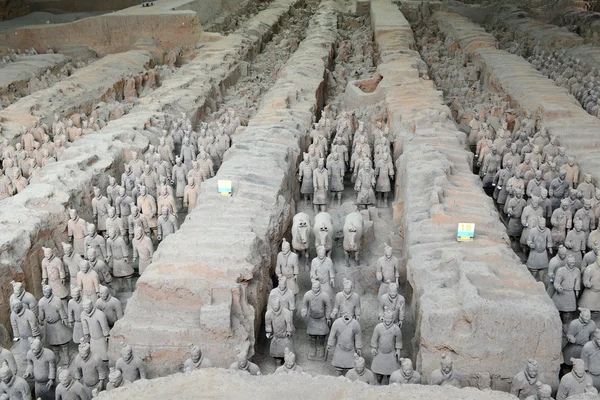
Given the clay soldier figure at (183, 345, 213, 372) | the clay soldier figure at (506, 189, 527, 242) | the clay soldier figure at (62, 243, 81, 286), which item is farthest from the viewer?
the clay soldier figure at (506, 189, 527, 242)

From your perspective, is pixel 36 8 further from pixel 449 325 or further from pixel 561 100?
pixel 449 325

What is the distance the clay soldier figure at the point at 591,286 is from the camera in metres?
5.89

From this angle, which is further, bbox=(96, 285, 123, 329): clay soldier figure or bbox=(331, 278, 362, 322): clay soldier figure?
bbox=(96, 285, 123, 329): clay soldier figure

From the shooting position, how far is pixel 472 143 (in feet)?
34.6

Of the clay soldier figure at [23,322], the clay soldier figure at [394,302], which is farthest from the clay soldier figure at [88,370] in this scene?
the clay soldier figure at [394,302]

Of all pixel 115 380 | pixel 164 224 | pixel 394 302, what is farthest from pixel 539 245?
pixel 115 380

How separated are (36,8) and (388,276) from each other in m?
20.6

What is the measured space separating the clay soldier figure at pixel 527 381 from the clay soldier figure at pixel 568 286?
5.79 ft

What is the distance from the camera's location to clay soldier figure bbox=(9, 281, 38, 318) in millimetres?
5586

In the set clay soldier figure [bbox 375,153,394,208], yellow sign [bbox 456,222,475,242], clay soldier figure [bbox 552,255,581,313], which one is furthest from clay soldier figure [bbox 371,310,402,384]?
clay soldier figure [bbox 375,153,394,208]

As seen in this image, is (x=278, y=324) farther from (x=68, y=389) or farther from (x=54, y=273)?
(x=54, y=273)

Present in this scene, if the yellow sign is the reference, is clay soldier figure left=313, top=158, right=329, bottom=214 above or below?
below

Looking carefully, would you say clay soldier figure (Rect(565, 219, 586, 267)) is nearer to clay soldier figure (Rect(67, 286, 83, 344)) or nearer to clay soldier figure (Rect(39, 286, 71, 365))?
clay soldier figure (Rect(67, 286, 83, 344))

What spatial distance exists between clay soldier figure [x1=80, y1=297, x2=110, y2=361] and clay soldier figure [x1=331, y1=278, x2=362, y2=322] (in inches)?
80.1
